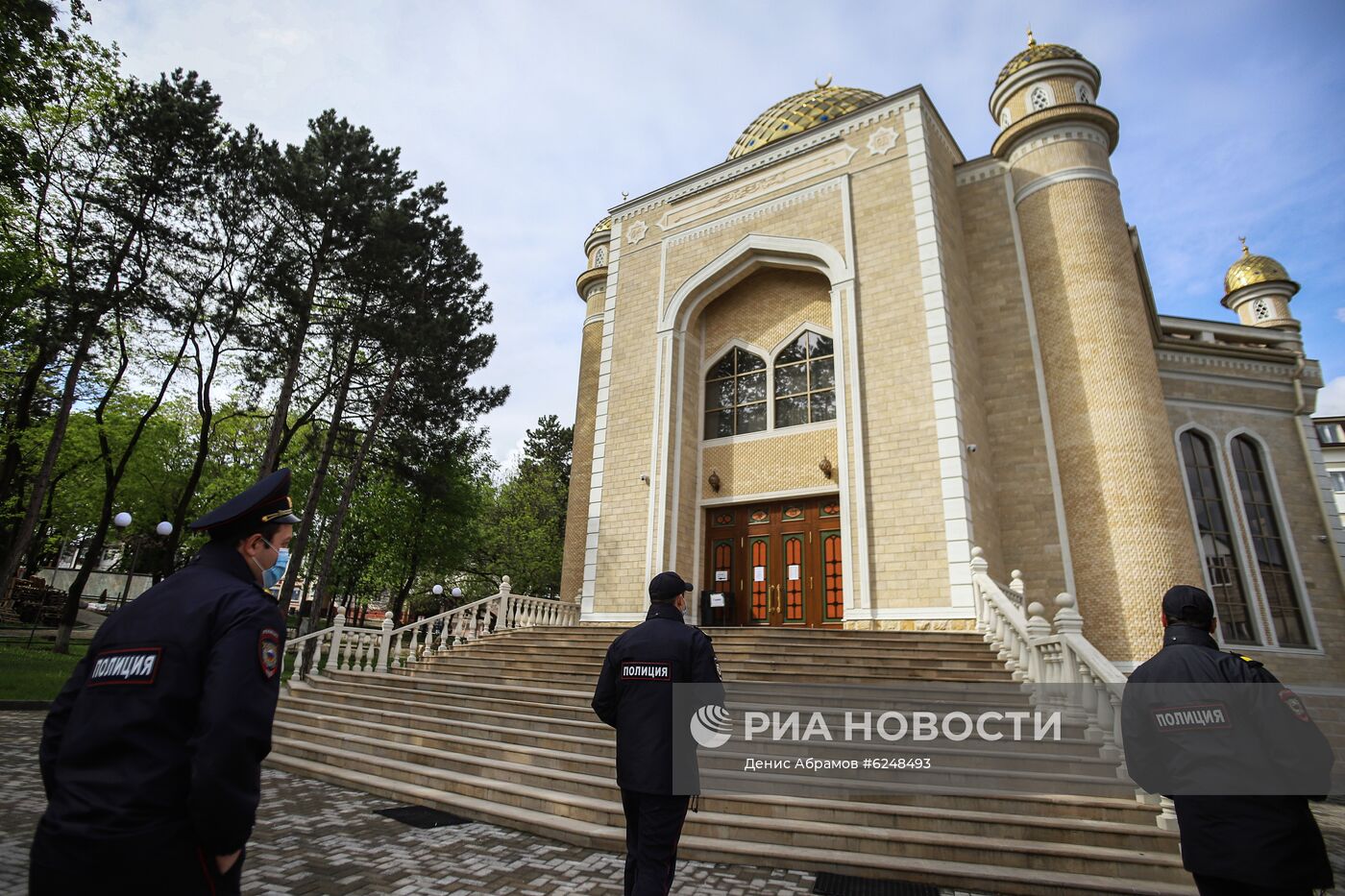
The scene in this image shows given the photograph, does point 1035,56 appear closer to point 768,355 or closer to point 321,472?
point 768,355

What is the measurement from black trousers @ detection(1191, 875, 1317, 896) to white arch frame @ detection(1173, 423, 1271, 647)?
1283cm

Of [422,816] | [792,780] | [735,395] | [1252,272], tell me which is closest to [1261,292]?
[1252,272]

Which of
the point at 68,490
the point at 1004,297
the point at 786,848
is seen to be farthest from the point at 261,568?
the point at 68,490

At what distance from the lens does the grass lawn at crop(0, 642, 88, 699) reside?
10.3 meters

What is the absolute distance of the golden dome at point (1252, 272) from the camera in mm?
19661

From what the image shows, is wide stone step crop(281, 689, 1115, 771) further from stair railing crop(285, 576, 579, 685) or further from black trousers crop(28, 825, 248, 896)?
black trousers crop(28, 825, 248, 896)

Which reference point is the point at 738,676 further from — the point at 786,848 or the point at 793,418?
the point at 793,418

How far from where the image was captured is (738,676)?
332 inches

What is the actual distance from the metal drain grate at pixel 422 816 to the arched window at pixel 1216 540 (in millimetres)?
14736

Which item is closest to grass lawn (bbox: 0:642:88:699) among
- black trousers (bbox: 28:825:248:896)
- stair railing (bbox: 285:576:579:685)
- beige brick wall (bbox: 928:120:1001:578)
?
stair railing (bbox: 285:576:579:685)

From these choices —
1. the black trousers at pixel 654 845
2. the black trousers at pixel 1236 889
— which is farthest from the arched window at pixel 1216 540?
the black trousers at pixel 654 845

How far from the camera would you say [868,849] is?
470 cm

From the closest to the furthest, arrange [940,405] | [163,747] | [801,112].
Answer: [163,747] → [940,405] → [801,112]

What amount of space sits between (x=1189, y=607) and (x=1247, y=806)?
833mm
